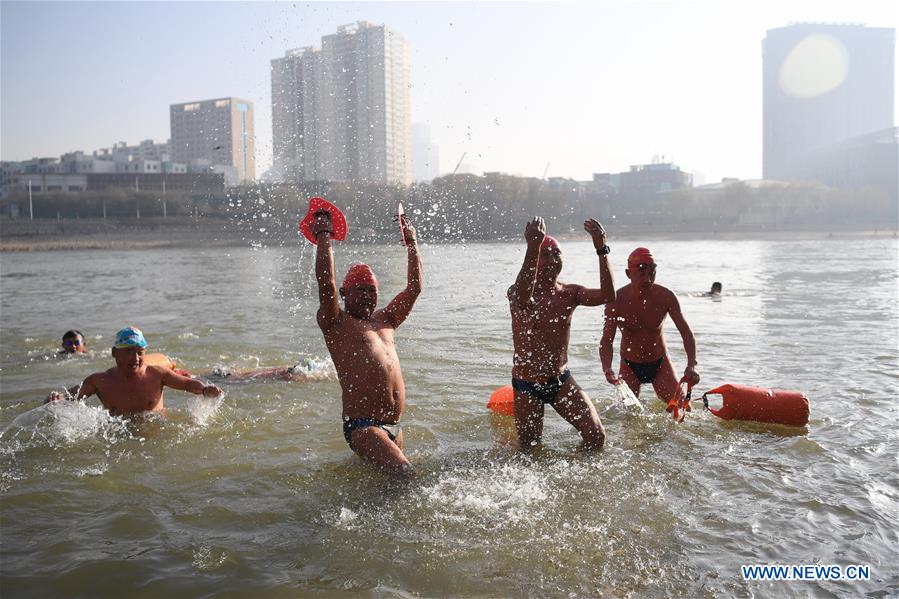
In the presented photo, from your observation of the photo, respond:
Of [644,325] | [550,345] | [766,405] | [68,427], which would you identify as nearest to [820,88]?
[644,325]

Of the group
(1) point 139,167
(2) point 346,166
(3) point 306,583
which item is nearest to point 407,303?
(3) point 306,583

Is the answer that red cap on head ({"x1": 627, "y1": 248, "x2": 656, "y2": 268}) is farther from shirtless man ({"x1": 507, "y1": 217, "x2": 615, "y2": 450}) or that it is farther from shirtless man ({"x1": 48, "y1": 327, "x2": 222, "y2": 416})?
shirtless man ({"x1": 48, "y1": 327, "x2": 222, "y2": 416})

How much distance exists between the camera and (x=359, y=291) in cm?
543

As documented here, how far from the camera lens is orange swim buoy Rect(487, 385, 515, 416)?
7531 mm

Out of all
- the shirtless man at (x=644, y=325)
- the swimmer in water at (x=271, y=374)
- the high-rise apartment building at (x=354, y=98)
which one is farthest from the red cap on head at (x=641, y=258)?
the high-rise apartment building at (x=354, y=98)

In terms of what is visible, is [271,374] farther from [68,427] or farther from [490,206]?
[490,206]

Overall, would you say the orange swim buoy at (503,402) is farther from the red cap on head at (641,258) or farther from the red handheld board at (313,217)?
the red handheld board at (313,217)

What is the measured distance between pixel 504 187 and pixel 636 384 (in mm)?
49174

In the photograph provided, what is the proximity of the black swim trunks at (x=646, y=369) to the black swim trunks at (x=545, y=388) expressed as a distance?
1767 millimetres

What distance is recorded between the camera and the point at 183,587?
399 cm

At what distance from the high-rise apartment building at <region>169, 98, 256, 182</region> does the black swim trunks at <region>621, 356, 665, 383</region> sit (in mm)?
92070

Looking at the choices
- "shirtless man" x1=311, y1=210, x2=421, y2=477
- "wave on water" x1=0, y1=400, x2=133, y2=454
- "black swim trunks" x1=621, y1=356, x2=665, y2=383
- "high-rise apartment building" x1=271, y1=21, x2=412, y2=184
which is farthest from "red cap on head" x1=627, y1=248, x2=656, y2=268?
"high-rise apartment building" x1=271, y1=21, x2=412, y2=184

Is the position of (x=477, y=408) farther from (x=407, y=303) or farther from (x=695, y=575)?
(x=695, y=575)

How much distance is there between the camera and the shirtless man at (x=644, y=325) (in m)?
7.15
